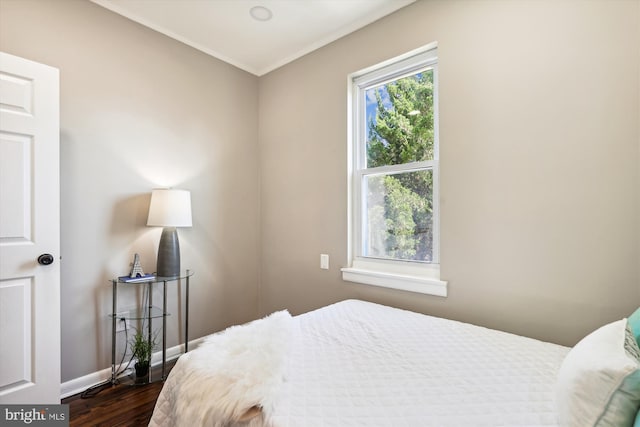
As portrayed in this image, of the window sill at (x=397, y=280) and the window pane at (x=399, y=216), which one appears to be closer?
the window sill at (x=397, y=280)

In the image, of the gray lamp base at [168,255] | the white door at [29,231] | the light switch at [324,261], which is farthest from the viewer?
the light switch at [324,261]

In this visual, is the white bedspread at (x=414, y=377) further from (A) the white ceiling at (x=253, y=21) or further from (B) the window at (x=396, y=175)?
(A) the white ceiling at (x=253, y=21)

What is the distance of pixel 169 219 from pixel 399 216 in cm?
159

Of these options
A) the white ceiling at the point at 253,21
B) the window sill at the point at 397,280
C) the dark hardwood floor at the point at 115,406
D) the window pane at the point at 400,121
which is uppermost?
the white ceiling at the point at 253,21

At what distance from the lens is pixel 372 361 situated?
4.16 ft

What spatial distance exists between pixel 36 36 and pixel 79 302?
165 cm

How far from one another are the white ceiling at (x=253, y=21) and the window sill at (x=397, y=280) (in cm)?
177

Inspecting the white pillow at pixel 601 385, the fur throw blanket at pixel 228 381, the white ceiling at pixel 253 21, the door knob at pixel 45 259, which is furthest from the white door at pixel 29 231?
the white pillow at pixel 601 385

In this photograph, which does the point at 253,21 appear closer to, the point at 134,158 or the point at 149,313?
the point at 134,158

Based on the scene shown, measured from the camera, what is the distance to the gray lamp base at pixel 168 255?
2.27m

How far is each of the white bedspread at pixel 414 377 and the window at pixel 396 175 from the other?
1.77 feet

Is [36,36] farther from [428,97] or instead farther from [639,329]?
[639,329]

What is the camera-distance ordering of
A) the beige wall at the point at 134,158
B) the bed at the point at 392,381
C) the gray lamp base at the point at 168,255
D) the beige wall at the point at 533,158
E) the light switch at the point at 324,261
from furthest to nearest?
the light switch at the point at 324,261, the gray lamp base at the point at 168,255, the beige wall at the point at 134,158, the beige wall at the point at 533,158, the bed at the point at 392,381

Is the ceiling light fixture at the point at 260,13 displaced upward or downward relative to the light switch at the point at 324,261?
upward
